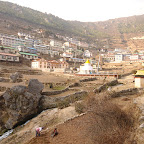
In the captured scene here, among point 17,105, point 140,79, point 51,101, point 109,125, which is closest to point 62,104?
point 51,101

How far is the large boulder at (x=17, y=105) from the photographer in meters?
13.8

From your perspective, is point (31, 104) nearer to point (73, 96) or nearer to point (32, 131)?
point (32, 131)

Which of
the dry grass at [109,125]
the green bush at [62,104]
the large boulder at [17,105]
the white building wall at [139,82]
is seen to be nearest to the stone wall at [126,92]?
the white building wall at [139,82]

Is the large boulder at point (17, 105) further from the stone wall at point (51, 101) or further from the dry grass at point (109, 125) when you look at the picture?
the dry grass at point (109, 125)

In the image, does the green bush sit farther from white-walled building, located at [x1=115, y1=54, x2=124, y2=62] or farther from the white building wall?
white-walled building, located at [x1=115, y1=54, x2=124, y2=62]

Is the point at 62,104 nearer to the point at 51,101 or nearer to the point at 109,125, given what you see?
the point at 51,101

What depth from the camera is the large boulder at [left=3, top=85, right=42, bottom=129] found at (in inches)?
545

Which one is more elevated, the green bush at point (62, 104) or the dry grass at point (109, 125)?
the dry grass at point (109, 125)

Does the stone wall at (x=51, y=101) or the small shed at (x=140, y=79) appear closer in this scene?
the stone wall at (x=51, y=101)

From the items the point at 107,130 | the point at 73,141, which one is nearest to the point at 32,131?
the point at 73,141

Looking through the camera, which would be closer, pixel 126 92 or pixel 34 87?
pixel 34 87

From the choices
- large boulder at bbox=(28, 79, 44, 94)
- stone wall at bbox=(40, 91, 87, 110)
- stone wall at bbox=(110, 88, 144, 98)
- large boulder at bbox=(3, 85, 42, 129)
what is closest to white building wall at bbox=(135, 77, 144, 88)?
stone wall at bbox=(110, 88, 144, 98)

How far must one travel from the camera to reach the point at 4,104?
14.6 metres

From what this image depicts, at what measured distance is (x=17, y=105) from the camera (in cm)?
1425
